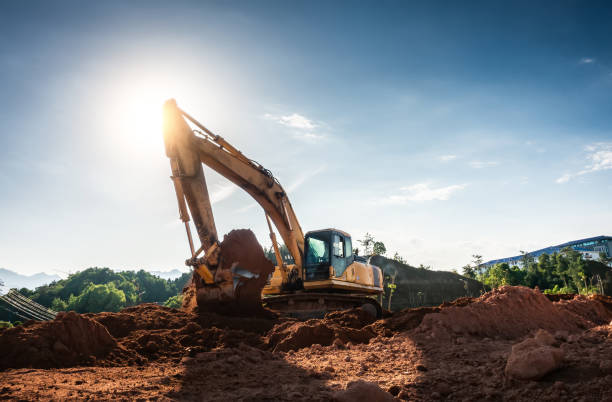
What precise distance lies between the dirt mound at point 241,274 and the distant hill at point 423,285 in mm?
41989

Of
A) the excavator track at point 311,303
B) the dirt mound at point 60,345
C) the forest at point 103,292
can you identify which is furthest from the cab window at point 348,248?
the forest at point 103,292

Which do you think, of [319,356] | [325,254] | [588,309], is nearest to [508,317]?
[588,309]

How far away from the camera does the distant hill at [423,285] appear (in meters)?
52.3

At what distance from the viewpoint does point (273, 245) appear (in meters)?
12.2

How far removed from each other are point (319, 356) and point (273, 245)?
18.0 feet

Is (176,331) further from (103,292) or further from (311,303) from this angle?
(103,292)

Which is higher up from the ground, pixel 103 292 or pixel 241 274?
pixel 103 292

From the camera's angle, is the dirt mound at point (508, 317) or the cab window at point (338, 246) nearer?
the dirt mound at point (508, 317)

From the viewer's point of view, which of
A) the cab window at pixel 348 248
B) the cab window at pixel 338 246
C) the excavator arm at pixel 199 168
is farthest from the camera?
the cab window at pixel 348 248

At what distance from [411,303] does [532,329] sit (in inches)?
1774

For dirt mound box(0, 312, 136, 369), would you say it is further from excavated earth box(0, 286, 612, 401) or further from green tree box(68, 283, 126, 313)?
green tree box(68, 283, 126, 313)

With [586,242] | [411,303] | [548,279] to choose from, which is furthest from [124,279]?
[586,242]

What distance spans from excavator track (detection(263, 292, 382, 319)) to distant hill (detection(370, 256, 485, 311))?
132 feet

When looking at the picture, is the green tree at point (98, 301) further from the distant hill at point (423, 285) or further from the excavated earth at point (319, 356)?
the excavated earth at point (319, 356)
